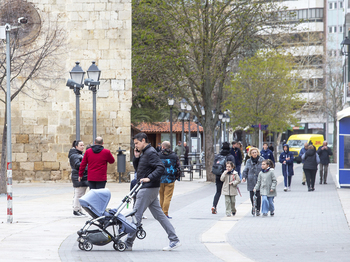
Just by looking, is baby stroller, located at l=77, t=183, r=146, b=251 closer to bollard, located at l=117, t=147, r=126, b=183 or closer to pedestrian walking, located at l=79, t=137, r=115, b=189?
pedestrian walking, located at l=79, t=137, r=115, b=189

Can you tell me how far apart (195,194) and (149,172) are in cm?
1015

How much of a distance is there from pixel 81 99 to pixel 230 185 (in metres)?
11.4

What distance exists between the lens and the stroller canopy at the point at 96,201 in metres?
8.02

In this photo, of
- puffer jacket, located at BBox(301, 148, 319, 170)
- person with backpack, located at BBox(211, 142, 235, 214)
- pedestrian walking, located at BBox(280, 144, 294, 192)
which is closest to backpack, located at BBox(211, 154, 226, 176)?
person with backpack, located at BBox(211, 142, 235, 214)

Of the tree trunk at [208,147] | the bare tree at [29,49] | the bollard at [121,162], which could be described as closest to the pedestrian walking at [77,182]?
the bare tree at [29,49]

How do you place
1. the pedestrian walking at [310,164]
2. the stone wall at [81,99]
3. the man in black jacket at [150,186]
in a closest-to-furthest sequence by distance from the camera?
1. the man in black jacket at [150,186]
2. the pedestrian walking at [310,164]
3. the stone wall at [81,99]

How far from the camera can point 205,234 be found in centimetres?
985

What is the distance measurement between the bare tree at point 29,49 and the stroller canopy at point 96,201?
9.64 m

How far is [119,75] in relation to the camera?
74.7 feet

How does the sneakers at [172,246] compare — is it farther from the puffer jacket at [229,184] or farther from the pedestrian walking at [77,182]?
the puffer jacket at [229,184]

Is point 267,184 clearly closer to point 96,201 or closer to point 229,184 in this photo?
point 229,184

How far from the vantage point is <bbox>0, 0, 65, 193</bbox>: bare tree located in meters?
17.6

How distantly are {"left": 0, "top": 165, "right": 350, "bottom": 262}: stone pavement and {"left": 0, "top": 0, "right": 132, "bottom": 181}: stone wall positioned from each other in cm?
642

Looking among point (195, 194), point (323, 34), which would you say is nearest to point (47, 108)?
point (195, 194)
